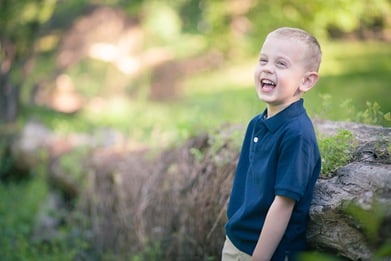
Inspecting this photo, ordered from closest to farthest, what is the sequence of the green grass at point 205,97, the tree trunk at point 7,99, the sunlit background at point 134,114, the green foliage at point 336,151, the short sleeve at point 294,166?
the short sleeve at point 294,166 → the green foliage at point 336,151 → the sunlit background at point 134,114 → the green grass at point 205,97 → the tree trunk at point 7,99

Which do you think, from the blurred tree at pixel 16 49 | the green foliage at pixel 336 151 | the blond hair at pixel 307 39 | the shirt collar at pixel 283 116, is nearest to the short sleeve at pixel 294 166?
the shirt collar at pixel 283 116

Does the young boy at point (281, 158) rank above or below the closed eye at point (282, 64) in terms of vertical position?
below

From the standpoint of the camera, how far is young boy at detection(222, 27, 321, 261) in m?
2.23

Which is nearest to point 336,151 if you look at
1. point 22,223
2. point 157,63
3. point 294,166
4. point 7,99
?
point 294,166

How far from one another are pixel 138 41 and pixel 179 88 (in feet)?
8.39

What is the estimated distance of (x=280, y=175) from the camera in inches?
88.0

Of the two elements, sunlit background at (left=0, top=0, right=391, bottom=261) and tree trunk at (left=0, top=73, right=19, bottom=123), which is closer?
sunlit background at (left=0, top=0, right=391, bottom=261)

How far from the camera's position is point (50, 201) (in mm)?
6691

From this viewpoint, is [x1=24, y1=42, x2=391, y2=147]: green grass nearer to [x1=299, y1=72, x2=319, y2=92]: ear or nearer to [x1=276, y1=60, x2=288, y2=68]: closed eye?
[x1=299, y1=72, x2=319, y2=92]: ear

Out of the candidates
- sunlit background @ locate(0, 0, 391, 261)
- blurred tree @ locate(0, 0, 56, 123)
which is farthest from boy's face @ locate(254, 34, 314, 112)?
blurred tree @ locate(0, 0, 56, 123)

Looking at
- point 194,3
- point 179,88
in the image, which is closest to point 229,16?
point 194,3

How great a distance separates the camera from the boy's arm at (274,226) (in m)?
2.22

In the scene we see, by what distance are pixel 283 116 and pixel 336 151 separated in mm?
588

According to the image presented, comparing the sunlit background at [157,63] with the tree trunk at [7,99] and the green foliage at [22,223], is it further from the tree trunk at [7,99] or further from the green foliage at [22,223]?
the green foliage at [22,223]
